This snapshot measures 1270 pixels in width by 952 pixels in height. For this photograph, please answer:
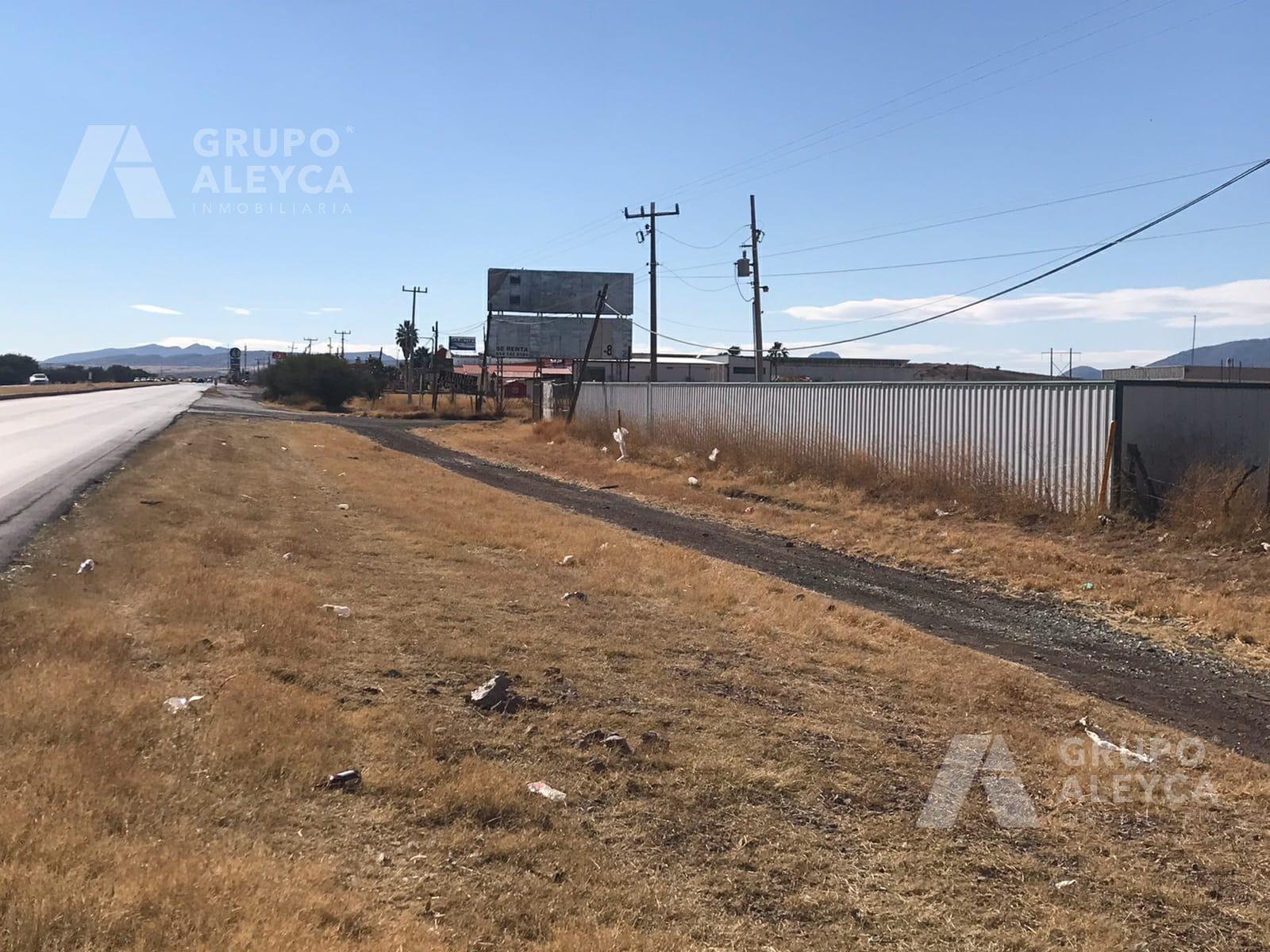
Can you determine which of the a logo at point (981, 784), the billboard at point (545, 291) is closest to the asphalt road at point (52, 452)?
the a logo at point (981, 784)

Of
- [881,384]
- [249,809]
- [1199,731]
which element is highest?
[881,384]

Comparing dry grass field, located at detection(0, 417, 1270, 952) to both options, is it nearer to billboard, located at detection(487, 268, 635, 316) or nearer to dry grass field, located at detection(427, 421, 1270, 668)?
dry grass field, located at detection(427, 421, 1270, 668)

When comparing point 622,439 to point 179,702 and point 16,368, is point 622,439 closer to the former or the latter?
point 179,702

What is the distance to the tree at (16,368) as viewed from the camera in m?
130

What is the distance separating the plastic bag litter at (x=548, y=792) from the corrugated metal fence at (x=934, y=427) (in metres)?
12.3

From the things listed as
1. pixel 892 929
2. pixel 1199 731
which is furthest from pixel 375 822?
pixel 1199 731

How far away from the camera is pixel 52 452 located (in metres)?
21.4

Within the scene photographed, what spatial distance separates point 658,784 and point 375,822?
1.43 metres

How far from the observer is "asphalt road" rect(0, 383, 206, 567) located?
1220 cm

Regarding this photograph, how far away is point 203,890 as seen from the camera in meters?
3.57

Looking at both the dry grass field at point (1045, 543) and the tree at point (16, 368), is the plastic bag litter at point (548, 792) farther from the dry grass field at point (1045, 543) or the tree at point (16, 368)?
the tree at point (16, 368)

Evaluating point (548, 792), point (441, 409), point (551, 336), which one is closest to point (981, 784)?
point (548, 792)

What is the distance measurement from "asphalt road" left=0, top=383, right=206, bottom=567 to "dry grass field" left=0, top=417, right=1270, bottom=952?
3.79 meters

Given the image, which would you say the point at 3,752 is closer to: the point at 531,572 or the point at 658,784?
the point at 658,784
